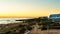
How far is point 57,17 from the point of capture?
38.8m

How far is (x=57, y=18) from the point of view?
39219mm

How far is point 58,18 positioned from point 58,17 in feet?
1.92

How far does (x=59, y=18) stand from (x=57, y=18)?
1.15 metres

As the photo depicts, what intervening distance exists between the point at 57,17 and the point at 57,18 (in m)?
0.44

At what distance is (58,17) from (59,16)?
1.94 feet

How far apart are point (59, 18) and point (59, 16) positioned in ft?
5.71

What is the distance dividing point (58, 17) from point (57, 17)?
34 cm

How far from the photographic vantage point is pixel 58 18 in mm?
39594

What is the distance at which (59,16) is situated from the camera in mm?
38531

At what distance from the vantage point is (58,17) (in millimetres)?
39062

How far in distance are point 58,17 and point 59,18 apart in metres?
1.22

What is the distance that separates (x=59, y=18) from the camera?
40.2 m
